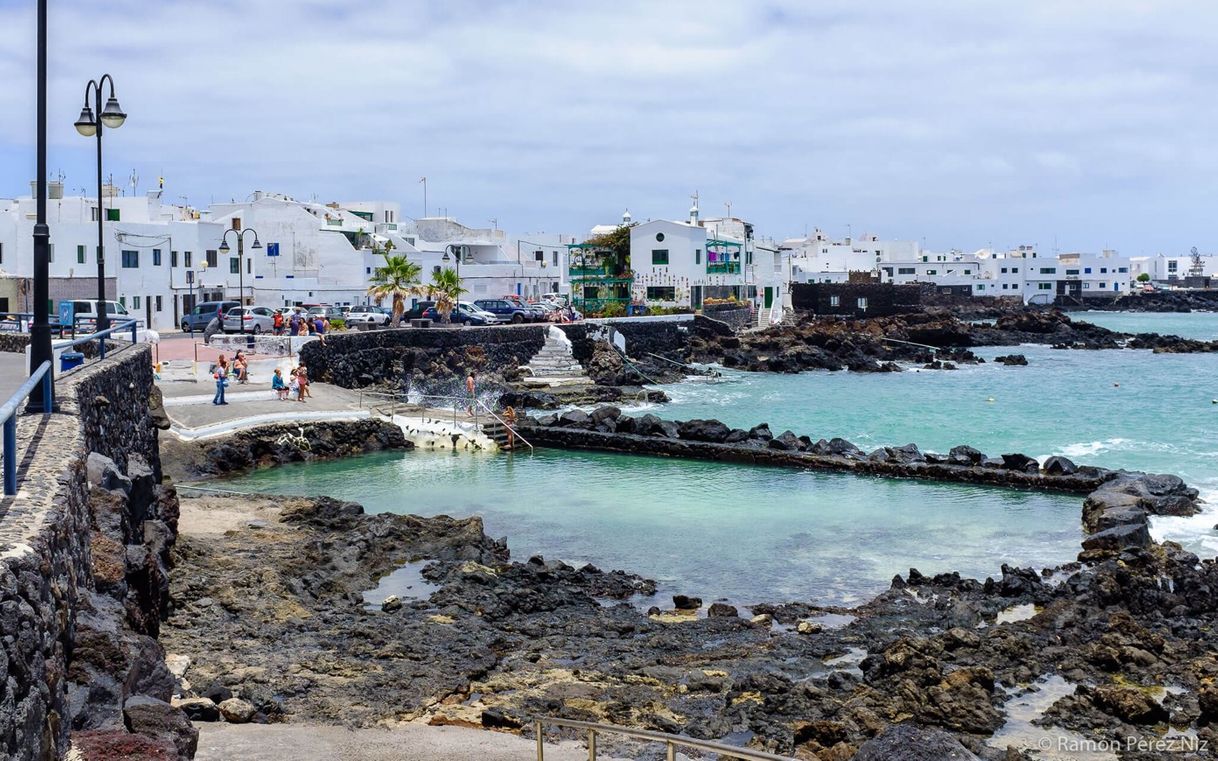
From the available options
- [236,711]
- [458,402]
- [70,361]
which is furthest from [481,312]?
[236,711]

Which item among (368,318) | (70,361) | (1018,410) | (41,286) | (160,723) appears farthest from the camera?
(368,318)

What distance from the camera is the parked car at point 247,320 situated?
173 feet

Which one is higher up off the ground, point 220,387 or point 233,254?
point 233,254

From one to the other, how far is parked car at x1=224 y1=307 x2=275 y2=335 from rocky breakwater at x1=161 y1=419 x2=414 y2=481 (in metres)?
14.9

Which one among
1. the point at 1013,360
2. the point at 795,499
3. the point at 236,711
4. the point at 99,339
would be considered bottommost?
the point at 795,499

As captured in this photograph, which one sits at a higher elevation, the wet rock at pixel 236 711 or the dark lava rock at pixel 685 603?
the wet rock at pixel 236 711

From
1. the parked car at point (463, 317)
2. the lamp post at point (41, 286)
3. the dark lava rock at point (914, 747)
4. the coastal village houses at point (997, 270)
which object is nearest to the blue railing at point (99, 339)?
the lamp post at point (41, 286)

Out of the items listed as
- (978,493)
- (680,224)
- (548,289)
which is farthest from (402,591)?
(548,289)

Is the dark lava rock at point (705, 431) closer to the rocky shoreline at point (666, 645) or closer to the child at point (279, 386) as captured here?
the child at point (279, 386)

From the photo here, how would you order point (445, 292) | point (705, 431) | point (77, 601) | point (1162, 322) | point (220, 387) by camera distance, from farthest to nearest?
1. point (1162, 322)
2. point (445, 292)
3. point (705, 431)
4. point (220, 387)
5. point (77, 601)

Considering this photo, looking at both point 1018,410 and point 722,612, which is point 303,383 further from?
point 1018,410

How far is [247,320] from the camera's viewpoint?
52.8 metres

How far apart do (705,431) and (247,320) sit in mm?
23057

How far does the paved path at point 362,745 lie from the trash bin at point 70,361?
883cm
